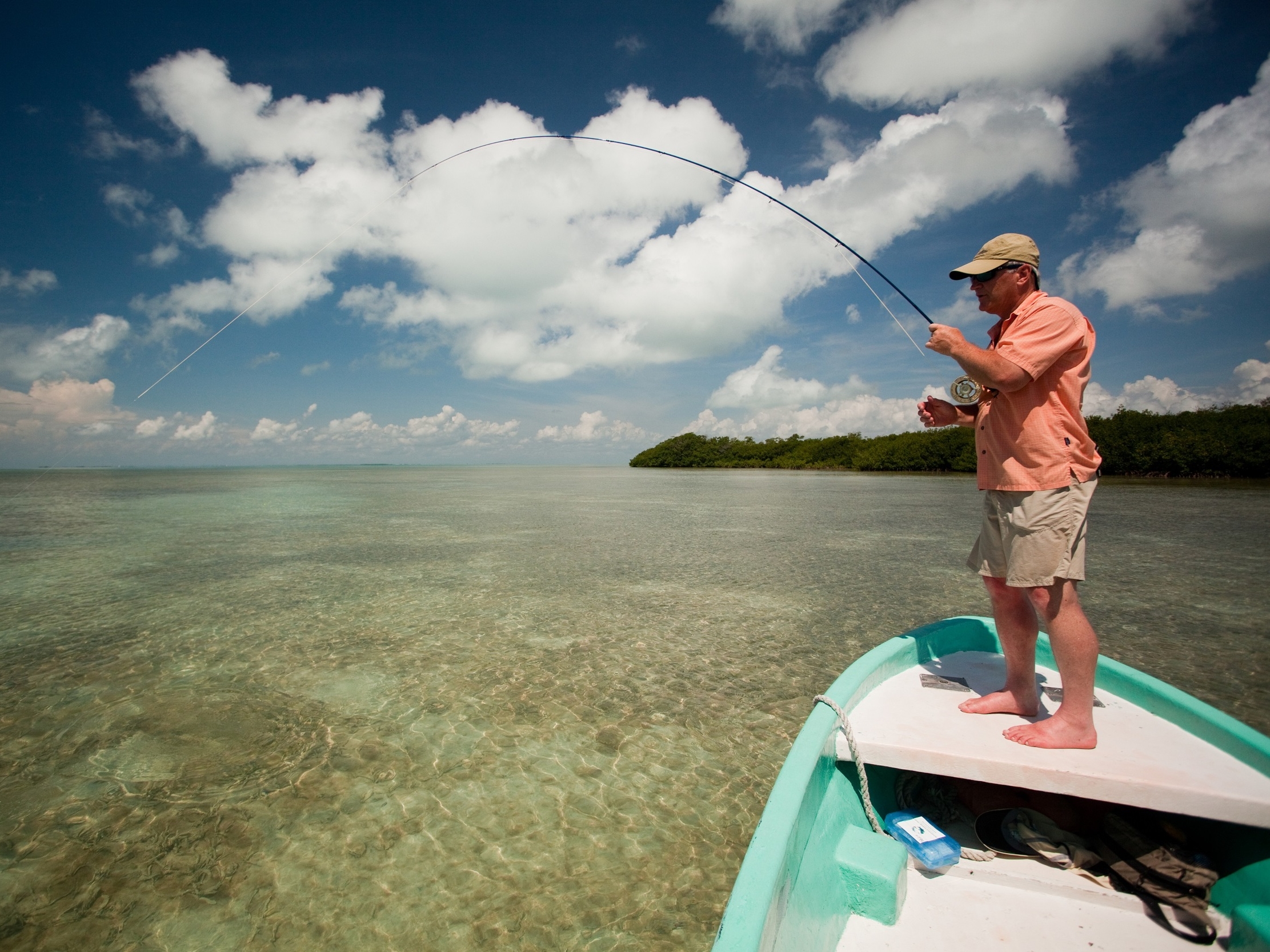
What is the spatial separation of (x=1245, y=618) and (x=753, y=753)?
654 centimetres

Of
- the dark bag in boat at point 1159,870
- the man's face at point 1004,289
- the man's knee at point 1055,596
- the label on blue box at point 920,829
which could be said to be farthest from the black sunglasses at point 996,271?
the label on blue box at point 920,829

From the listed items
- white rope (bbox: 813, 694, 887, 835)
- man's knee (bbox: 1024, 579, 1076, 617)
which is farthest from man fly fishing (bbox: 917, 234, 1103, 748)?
white rope (bbox: 813, 694, 887, 835)

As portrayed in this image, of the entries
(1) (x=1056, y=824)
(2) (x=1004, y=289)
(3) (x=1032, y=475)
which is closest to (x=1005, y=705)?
(1) (x=1056, y=824)

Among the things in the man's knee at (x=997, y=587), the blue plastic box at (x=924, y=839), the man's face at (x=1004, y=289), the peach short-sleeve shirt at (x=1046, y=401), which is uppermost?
the man's face at (x=1004, y=289)

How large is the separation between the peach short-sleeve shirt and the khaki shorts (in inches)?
2.1

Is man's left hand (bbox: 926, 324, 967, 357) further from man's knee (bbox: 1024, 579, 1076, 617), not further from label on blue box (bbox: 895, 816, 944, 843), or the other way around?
label on blue box (bbox: 895, 816, 944, 843)

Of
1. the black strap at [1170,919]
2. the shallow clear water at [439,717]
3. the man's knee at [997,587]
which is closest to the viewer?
the black strap at [1170,919]

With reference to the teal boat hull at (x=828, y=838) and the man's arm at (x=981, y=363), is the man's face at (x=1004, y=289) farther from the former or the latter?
the teal boat hull at (x=828, y=838)

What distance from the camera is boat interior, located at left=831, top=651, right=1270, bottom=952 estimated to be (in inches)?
71.4

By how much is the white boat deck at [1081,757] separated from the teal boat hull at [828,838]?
8 cm

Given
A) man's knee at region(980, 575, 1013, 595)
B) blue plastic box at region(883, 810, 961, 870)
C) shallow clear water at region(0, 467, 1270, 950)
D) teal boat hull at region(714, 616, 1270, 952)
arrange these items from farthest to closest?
man's knee at region(980, 575, 1013, 595), shallow clear water at region(0, 467, 1270, 950), blue plastic box at region(883, 810, 961, 870), teal boat hull at region(714, 616, 1270, 952)

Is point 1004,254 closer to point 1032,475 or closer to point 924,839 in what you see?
point 1032,475

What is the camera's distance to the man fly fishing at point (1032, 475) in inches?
89.5

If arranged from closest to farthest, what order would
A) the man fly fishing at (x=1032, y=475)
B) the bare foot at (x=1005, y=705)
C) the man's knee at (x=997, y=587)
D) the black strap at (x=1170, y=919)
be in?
the black strap at (x=1170, y=919) < the man fly fishing at (x=1032, y=475) < the bare foot at (x=1005, y=705) < the man's knee at (x=997, y=587)
